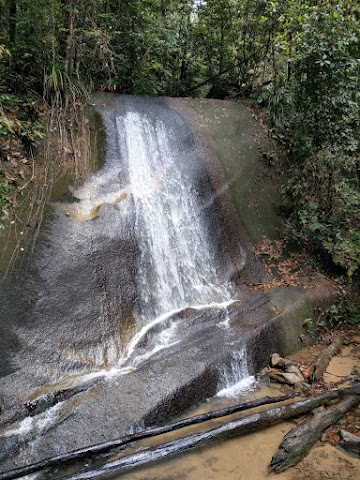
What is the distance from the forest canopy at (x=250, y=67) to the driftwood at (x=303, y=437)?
3735 mm

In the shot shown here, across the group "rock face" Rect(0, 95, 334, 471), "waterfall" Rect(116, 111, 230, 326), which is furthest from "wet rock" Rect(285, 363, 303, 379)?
"waterfall" Rect(116, 111, 230, 326)

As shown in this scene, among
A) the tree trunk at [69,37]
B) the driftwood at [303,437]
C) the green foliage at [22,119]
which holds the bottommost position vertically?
the driftwood at [303,437]

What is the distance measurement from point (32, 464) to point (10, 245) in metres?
3.26

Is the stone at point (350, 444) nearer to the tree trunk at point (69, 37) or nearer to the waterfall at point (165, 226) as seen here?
the waterfall at point (165, 226)

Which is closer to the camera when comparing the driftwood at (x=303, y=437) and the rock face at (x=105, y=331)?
the driftwood at (x=303, y=437)

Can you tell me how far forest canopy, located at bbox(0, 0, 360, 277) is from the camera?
740cm

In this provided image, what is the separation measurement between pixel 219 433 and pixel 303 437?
36.7 inches

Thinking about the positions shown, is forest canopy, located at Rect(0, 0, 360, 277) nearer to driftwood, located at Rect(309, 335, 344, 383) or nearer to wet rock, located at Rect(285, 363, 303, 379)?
driftwood, located at Rect(309, 335, 344, 383)

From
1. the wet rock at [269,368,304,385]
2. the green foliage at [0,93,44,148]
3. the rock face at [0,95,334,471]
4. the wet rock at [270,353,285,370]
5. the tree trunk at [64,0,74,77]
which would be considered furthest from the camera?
the tree trunk at [64,0,74,77]

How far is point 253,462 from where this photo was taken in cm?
402

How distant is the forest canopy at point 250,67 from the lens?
24.3 ft

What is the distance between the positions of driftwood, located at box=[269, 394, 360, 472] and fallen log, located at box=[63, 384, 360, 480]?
211 mm

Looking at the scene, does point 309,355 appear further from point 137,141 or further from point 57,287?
point 137,141

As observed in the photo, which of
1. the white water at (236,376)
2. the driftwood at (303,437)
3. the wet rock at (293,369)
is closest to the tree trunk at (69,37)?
the white water at (236,376)
